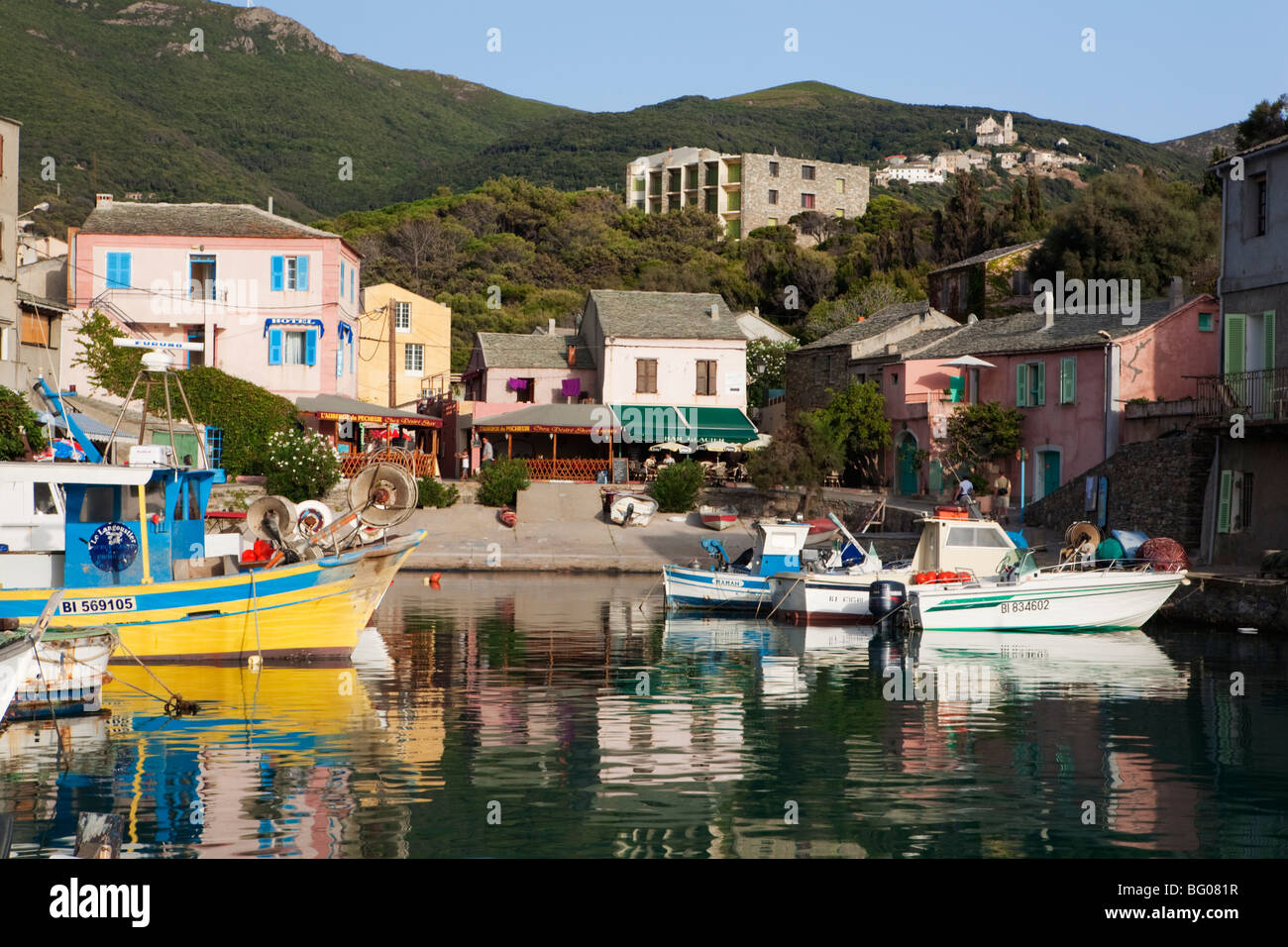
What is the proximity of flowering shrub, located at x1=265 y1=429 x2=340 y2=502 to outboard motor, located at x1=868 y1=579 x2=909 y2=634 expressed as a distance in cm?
2321

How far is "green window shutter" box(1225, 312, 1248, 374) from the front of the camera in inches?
1350

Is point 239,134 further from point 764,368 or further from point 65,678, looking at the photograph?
point 65,678

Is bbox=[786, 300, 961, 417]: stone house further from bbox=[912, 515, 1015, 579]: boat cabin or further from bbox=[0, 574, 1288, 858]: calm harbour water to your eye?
bbox=[0, 574, 1288, 858]: calm harbour water

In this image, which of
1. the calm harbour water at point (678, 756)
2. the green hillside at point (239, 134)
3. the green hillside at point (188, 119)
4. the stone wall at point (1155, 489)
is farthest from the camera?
the green hillside at point (239, 134)

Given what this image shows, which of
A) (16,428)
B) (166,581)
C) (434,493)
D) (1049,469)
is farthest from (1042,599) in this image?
(16,428)

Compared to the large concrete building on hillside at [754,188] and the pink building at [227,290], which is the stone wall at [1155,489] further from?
the large concrete building on hillside at [754,188]

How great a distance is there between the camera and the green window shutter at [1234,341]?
112 feet

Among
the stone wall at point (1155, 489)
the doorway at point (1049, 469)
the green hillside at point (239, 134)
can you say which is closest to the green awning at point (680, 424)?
the doorway at point (1049, 469)

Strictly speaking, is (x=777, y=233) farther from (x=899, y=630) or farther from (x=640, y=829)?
(x=640, y=829)

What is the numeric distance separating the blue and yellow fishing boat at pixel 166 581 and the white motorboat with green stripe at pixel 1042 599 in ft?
40.9

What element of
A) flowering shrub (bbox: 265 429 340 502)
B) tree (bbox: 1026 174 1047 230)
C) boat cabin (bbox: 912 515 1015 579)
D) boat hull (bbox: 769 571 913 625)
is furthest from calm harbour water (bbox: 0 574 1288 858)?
tree (bbox: 1026 174 1047 230)

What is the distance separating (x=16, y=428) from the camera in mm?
38000

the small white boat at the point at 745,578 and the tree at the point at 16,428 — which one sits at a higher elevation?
the tree at the point at 16,428

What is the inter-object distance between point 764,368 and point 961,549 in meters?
40.2
